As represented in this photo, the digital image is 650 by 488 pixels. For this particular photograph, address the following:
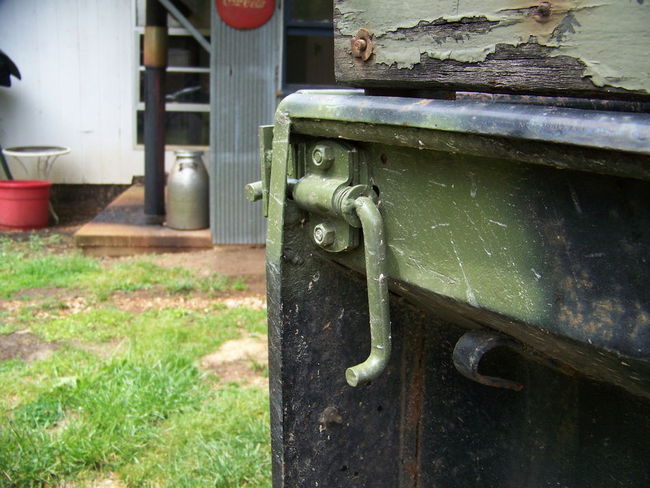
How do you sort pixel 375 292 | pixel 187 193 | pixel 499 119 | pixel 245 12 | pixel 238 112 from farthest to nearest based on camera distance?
1. pixel 187 193
2. pixel 238 112
3. pixel 245 12
4. pixel 375 292
5. pixel 499 119

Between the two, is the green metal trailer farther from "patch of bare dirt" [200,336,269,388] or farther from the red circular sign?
the red circular sign

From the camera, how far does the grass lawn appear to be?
9.76ft

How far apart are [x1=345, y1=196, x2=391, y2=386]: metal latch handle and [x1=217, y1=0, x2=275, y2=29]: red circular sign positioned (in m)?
5.42

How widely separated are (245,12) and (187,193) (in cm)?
163

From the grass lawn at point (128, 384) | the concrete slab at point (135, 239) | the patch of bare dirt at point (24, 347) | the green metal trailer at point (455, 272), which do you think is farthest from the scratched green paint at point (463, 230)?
the concrete slab at point (135, 239)

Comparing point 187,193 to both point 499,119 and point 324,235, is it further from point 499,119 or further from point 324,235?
point 499,119

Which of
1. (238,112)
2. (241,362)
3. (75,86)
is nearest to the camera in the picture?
(241,362)

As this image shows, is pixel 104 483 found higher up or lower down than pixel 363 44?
lower down

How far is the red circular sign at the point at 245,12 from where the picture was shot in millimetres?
6363

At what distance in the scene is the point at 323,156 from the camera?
1433 millimetres

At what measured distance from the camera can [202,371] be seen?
13.1 ft

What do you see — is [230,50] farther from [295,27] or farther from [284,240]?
[284,240]

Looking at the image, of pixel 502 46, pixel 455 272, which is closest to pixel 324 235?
pixel 455 272

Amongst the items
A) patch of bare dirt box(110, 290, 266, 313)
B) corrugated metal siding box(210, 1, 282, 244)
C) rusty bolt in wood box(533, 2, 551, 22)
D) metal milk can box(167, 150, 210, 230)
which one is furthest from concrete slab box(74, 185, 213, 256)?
rusty bolt in wood box(533, 2, 551, 22)
